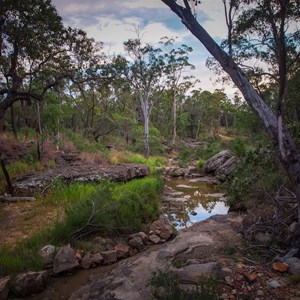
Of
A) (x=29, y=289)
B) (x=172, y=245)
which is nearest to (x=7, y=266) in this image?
(x=29, y=289)

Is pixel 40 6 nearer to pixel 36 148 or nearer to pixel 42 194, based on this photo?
pixel 42 194

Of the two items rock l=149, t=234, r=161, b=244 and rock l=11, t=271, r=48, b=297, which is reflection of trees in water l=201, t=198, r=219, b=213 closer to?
rock l=149, t=234, r=161, b=244

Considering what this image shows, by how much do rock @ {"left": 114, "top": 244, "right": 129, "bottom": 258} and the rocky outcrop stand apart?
8890 mm

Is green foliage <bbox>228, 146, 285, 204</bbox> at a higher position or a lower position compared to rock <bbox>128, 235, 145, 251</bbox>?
higher

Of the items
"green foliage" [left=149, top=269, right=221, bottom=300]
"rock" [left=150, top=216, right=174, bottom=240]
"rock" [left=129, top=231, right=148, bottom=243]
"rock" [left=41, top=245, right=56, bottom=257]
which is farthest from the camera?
"rock" [left=150, top=216, right=174, bottom=240]

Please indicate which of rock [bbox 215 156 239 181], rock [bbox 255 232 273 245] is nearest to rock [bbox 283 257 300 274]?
rock [bbox 255 232 273 245]

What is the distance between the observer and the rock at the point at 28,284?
4262 millimetres

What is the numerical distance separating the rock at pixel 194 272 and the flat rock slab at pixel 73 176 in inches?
251

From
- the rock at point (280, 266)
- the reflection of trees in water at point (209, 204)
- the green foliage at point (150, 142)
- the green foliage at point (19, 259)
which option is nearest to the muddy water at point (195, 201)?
the reflection of trees in water at point (209, 204)

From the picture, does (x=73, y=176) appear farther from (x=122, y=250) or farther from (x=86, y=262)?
(x=86, y=262)

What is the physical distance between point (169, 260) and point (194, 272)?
1006mm

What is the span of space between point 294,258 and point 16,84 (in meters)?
8.62

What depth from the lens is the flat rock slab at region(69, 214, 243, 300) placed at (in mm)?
4281

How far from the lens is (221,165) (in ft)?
51.0
